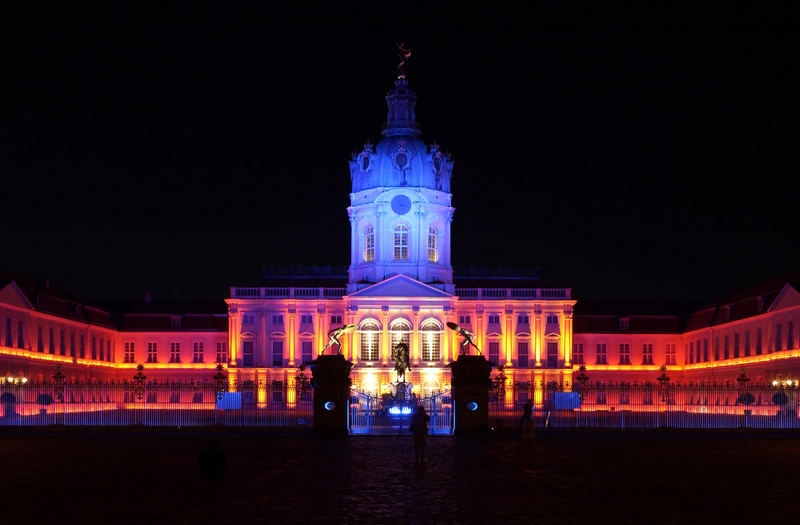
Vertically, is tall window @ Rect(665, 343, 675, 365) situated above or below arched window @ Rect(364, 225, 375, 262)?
below

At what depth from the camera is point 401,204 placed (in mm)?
96688

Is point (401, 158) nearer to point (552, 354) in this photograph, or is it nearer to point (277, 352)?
point (277, 352)

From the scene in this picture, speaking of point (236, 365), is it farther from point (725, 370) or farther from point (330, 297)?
point (725, 370)

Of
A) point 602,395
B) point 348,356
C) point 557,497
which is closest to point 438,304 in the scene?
point 348,356

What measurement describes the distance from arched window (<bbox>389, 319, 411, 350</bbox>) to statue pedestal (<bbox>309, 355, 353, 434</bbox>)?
2166 inches

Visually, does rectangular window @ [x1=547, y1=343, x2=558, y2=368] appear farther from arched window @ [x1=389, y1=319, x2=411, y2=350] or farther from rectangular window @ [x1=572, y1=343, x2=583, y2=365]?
arched window @ [x1=389, y1=319, x2=411, y2=350]

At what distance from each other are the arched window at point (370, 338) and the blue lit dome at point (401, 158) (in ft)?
40.9

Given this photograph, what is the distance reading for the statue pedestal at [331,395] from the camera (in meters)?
39.3

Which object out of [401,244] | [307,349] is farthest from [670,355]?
[307,349]

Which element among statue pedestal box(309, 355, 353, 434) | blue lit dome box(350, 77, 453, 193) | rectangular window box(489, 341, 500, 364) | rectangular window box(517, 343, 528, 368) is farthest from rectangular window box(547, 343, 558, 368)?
statue pedestal box(309, 355, 353, 434)

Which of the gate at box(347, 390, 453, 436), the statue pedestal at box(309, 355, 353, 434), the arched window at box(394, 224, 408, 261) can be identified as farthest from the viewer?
the arched window at box(394, 224, 408, 261)

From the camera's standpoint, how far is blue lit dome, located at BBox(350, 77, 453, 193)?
9669 cm

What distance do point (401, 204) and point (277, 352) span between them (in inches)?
673

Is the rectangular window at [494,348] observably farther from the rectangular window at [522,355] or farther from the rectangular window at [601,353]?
the rectangular window at [601,353]
